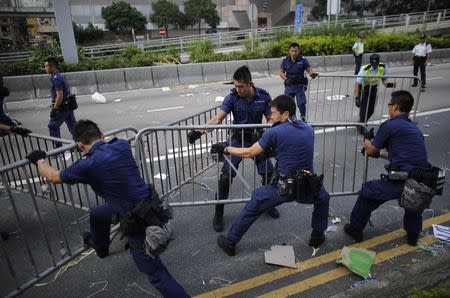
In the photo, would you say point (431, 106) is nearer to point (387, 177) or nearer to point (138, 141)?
point (387, 177)

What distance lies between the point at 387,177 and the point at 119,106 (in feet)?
27.7

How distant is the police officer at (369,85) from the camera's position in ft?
23.7

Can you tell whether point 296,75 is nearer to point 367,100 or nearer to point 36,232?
point 367,100

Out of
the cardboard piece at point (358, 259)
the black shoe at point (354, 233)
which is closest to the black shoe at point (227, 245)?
the cardboard piece at point (358, 259)

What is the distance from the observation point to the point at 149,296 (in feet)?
10.6

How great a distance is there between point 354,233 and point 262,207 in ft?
4.05

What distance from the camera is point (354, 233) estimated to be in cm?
398

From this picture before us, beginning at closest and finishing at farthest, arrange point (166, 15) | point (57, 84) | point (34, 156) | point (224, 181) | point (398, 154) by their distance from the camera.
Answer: point (34, 156)
point (398, 154)
point (224, 181)
point (57, 84)
point (166, 15)

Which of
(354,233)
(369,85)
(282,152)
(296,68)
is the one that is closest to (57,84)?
(296,68)

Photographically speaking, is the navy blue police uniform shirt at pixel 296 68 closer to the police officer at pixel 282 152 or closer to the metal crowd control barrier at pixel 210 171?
the metal crowd control barrier at pixel 210 171

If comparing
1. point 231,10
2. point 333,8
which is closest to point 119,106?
point 333,8

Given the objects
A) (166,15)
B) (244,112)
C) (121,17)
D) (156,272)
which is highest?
(166,15)

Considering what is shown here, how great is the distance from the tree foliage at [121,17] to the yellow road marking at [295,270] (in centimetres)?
4652

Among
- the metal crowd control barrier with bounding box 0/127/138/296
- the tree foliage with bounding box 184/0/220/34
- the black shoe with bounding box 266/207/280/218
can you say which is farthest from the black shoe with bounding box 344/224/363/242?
the tree foliage with bounding box 184/0/220/34
